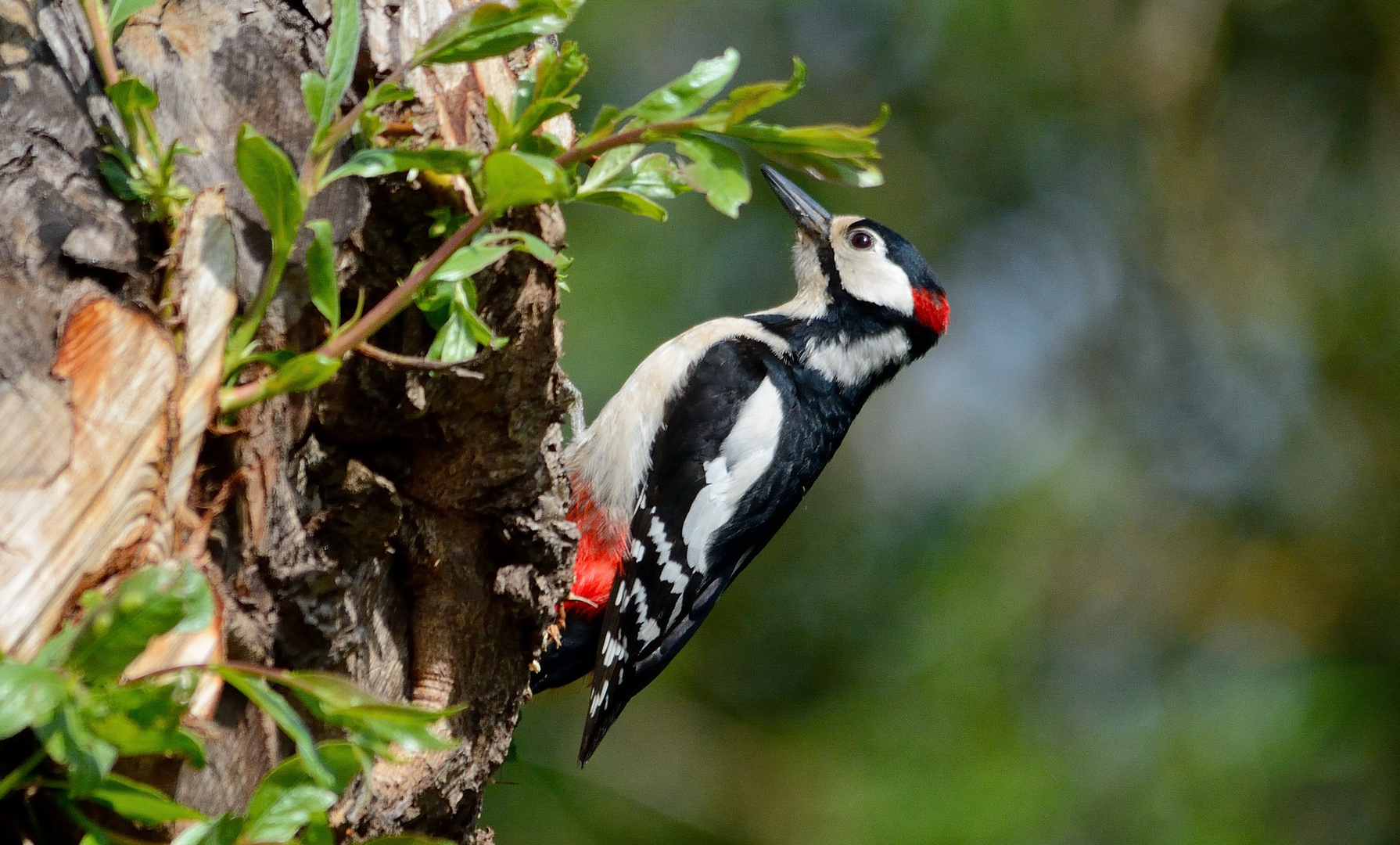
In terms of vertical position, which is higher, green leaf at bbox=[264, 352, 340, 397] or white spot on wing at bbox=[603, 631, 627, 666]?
green leaf at bbox=[264, 352, 340, 397]

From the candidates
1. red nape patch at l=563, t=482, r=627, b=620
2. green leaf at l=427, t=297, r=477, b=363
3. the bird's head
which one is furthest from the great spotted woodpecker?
green leaf at l=427, t=297, r=477, b=363

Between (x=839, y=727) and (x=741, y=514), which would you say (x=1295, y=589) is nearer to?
(x=839, y=727)

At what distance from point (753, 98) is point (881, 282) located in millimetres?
2080

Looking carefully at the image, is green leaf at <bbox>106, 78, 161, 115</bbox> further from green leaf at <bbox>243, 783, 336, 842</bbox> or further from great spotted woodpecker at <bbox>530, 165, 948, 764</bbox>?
great spotted woodpecker at <bbox>530, 165, 948, 764</bbox>

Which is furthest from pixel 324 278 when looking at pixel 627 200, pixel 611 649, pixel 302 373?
pixel 611 649

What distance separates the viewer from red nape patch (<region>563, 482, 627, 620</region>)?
8.91 ft

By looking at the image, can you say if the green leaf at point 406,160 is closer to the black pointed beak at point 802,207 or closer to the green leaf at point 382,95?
the green leaf at point 382,95

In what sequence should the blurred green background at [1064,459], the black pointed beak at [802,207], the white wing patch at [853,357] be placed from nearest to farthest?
the white wing patch at [853,357]
the black pointed beak at [802,207]
the blurred green background at [1064,459]

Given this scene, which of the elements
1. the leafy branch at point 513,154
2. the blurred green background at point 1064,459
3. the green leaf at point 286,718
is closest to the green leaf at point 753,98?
the leafy branch at point 513,154

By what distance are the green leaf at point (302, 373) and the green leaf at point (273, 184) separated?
0.31ft

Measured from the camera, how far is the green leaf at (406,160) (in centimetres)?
113

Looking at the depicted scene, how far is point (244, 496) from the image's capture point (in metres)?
1.22

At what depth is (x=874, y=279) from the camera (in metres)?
3.09

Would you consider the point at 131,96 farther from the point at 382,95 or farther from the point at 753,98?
the point at 753,98
